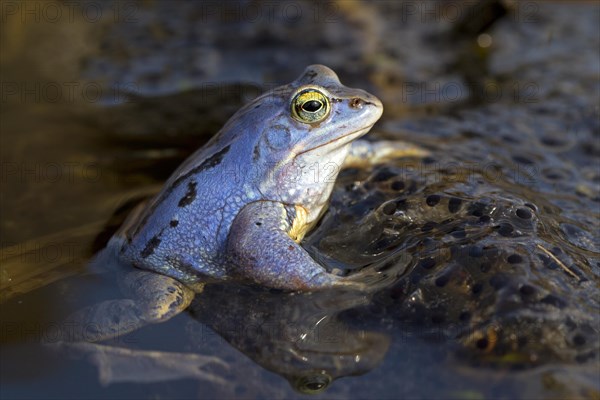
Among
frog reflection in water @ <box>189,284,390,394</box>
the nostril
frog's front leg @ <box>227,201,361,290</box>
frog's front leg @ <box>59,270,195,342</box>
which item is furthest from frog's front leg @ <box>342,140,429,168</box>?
frog's front leg @ <box>59,270,195,342</box>

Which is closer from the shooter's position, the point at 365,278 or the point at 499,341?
the point at 499,341

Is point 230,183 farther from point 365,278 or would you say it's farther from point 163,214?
point 365,278

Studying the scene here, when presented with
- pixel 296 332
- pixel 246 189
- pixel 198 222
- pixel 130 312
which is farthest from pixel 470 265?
pixel 130 312

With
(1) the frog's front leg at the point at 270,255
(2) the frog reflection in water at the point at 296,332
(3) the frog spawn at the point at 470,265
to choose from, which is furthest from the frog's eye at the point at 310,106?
(2) the frog reflection in water at the point at 296,332

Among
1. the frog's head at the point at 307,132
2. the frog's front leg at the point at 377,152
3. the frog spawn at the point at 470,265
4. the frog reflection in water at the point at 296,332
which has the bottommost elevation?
the frog reflection in water at the point at 296,332

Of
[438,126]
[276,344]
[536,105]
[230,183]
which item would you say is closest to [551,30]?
[536,105]

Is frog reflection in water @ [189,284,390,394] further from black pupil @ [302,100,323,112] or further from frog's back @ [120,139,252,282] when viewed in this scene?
black pupil @ [302,100,323,112]

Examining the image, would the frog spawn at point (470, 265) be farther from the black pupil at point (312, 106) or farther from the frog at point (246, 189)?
the black pupil at point (312, 106)
